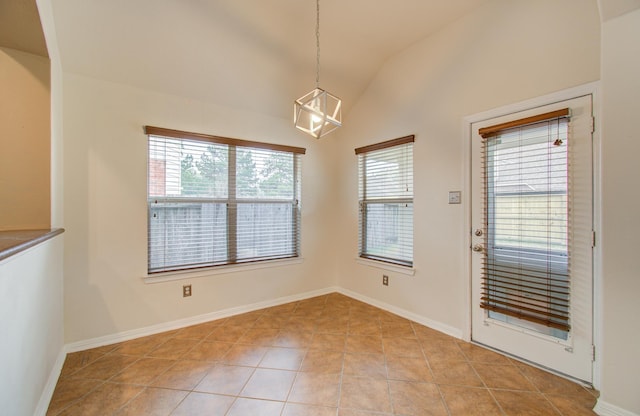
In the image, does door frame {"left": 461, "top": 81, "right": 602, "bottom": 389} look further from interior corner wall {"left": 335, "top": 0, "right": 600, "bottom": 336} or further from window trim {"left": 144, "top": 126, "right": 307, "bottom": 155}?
window trim {"left": 144, "top": 126, "right": 307, "bottom": 155}

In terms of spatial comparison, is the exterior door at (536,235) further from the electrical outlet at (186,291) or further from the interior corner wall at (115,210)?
the electrical outlet at (186,291)

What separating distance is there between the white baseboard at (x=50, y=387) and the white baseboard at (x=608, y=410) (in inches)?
129

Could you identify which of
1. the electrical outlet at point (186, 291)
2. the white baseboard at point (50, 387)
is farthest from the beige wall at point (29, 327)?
the electrical outlet at point (186, 291)

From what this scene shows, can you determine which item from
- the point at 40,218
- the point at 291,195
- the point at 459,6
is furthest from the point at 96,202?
the point at 459,6

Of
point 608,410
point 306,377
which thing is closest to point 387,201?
point 306,377

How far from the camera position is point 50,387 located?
1.82m

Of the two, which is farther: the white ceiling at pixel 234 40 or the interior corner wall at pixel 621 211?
the white ceiling at pixel 234 40

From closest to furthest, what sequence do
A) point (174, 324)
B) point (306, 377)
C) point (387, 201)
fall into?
point (306, 377), point (174, 324), point (387, 201)

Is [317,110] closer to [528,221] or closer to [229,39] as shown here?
A: [229,39]

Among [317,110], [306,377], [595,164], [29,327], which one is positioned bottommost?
[306,377]

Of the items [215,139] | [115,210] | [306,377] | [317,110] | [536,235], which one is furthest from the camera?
[215,139]

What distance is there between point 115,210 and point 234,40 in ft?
6.44

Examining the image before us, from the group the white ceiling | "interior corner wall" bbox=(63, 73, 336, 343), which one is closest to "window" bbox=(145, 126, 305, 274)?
"interior corner wall" bbox=(63, 73, 336, 343)

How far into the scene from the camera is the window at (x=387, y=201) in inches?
124
